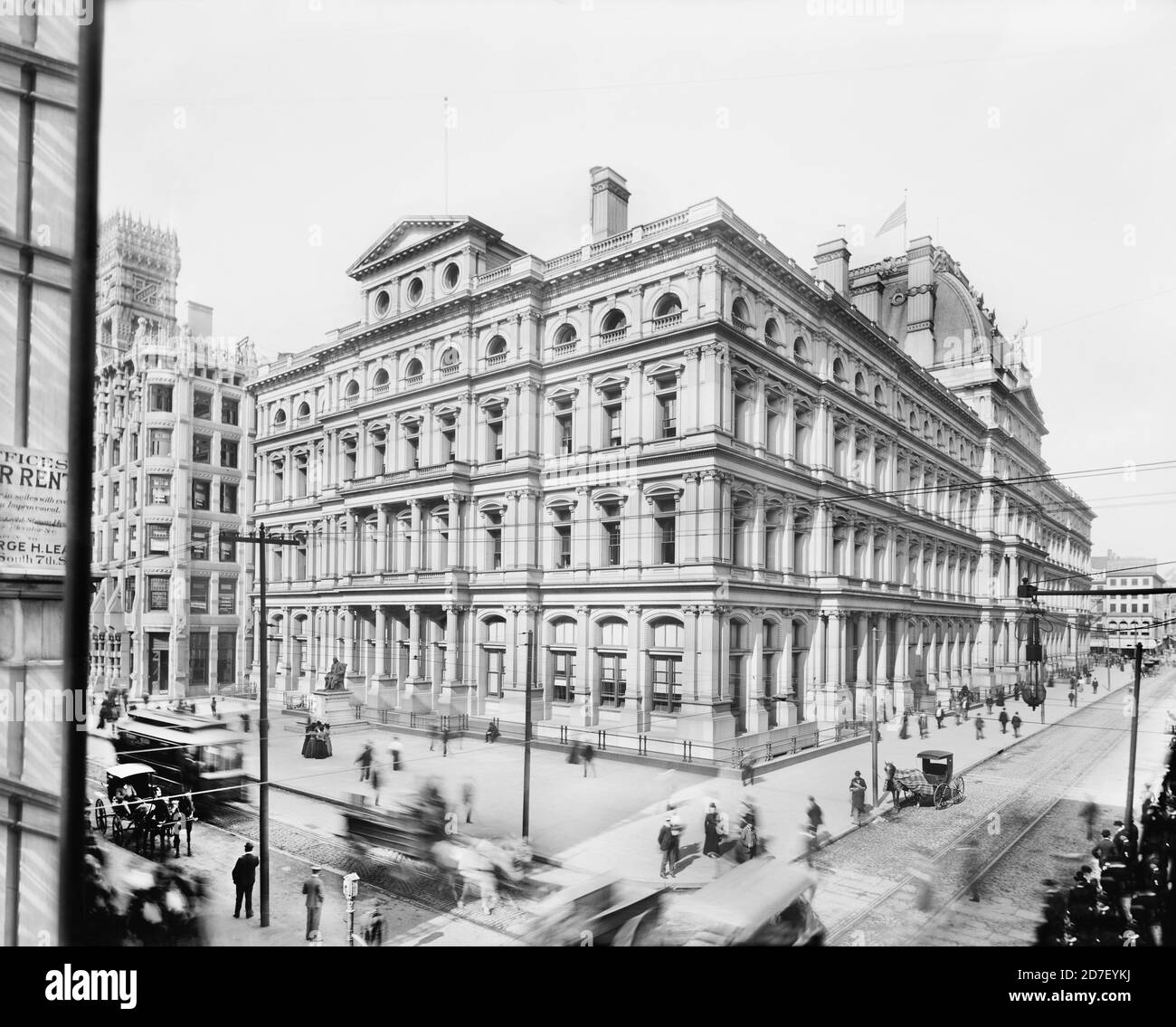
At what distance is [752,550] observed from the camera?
13.6 meters

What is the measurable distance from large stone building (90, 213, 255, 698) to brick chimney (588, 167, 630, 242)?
21.7ft

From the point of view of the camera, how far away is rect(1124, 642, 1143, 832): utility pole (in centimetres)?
896

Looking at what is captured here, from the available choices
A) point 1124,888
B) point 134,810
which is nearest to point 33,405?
point 134,810

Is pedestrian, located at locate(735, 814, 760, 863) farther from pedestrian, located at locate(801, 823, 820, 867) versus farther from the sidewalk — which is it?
pedestrian, located at locate(801, 823, 820, 867)

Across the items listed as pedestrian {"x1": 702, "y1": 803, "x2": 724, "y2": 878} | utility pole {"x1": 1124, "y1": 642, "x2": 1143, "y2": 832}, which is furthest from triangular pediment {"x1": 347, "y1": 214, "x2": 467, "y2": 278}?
utility pole {"x1": 1124, "y1": 642, "x2": 1143, "y2": 832}

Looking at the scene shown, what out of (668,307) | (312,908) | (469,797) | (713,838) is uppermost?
(668,307)

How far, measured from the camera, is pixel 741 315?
527 inches

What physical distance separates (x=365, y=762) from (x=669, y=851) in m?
7.60

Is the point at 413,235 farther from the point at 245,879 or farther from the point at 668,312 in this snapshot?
the point at 245,879

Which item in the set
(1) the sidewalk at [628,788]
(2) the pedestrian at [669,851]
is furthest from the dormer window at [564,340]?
(2) the pedestrian at [669,851]

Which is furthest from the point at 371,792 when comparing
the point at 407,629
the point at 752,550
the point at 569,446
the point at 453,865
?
the point at 752,550

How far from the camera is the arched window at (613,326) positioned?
45.4 ft

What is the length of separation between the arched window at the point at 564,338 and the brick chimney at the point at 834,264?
4.83 m
